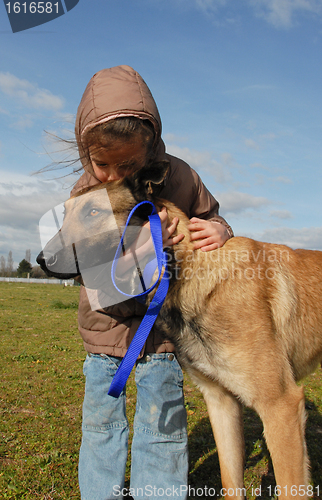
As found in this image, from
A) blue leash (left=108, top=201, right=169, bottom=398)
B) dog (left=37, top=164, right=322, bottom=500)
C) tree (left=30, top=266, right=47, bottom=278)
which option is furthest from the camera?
tree (left=30, top=266, right=47, bottom=278)

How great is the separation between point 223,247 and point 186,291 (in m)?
0.49

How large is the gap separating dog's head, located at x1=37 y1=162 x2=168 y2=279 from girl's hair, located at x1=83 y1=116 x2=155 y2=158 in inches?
12.0

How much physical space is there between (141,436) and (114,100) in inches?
107

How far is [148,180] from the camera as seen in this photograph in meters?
2.61

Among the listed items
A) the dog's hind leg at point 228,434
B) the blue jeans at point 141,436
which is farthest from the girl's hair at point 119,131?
the dog's hind leg at point 228,434

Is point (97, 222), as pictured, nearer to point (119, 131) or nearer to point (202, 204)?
point (119, 131)

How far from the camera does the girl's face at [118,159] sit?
2.71m

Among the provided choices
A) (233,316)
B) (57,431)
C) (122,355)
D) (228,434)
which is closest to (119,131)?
(233,316)

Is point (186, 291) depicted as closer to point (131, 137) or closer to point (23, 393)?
point (131, 137)

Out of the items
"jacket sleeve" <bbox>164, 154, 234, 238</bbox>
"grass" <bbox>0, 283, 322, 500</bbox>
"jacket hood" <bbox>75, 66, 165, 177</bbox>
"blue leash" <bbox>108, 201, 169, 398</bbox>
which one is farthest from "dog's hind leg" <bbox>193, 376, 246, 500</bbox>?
"jacket hood" <bbox>75, 66, 165, 177</bbox>

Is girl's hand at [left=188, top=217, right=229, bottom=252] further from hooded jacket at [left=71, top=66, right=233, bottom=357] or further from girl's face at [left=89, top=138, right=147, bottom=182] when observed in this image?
girl's face at [left=89, top=138, right=147, bottom=182]

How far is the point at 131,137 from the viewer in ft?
8.73

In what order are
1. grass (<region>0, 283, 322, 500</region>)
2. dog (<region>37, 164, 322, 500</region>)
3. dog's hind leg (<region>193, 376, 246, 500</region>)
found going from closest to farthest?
dog (<region>37, 164, 322, 500</region>), dog's hind leg (<region>193, 376, 246, 500</region>), grass (<region>0, 283, 322, 500</region>)

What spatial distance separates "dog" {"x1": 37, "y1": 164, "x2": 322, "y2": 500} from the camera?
8.14ft
